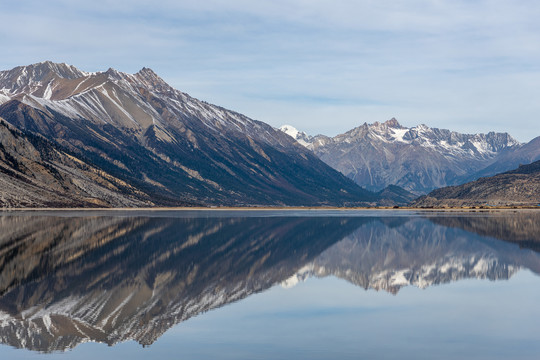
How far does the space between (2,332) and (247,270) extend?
30.6 m

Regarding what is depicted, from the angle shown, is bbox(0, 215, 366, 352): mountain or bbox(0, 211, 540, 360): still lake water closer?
bbox(0, 211, 540, 360): still lake water

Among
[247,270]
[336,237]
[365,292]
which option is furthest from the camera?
[336,237]

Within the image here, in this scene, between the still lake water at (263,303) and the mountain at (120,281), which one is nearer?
the still lake water at (263,303)

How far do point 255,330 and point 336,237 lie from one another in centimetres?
7762

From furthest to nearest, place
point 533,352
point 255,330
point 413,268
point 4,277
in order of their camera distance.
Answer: point 413,268 → point 4,277 → point 255,330 → point 533,352

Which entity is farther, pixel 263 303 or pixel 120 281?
pixel 120 281

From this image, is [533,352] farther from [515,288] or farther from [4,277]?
[4,277]

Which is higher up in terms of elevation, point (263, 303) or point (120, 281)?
point (120, 281)

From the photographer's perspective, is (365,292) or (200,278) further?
(200,278)

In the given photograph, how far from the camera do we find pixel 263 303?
4725 cm

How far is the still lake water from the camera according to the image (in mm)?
34406

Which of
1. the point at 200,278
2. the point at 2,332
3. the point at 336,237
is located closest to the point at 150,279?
the point at 200,278

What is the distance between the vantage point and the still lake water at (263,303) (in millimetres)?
34406

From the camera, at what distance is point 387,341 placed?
35.4 m
